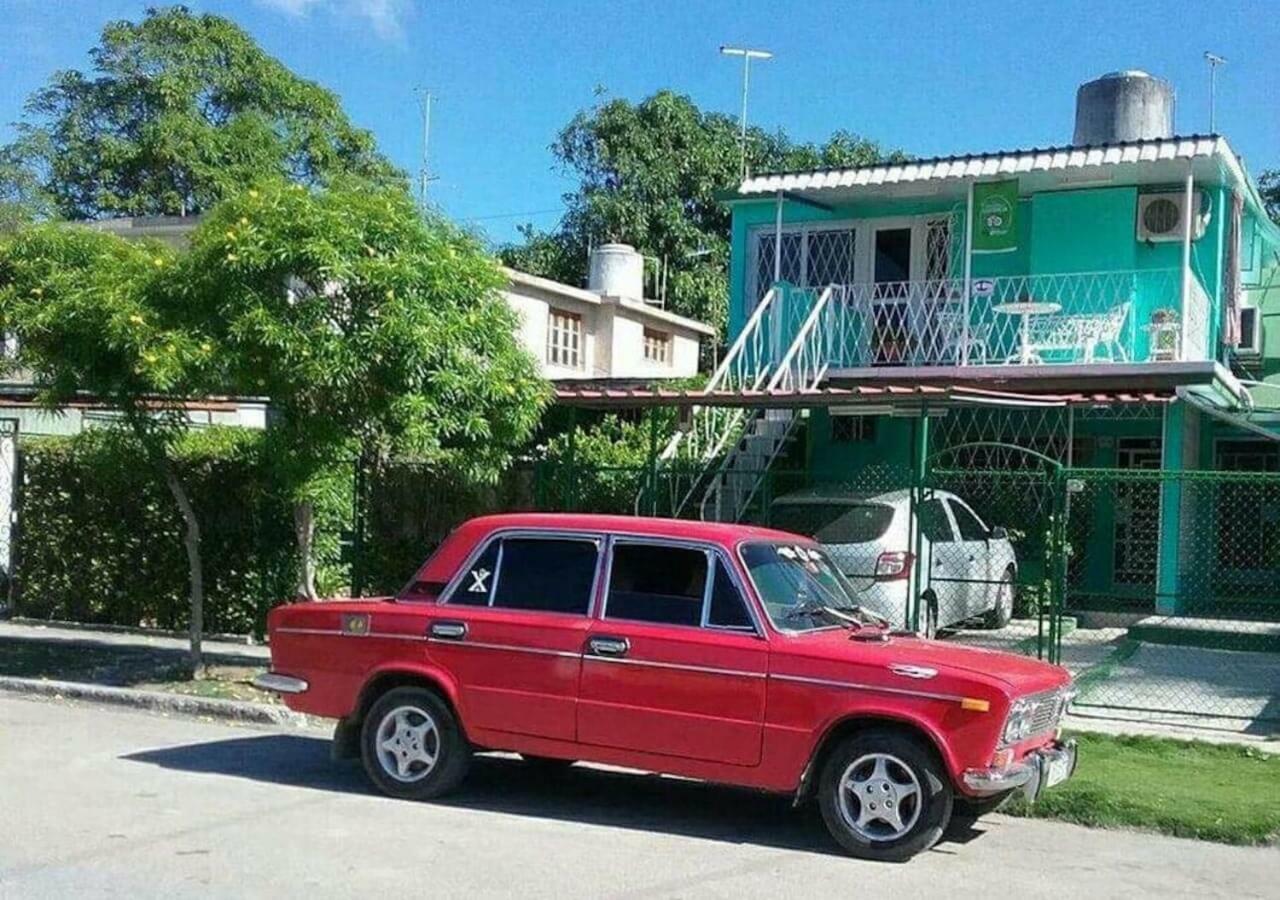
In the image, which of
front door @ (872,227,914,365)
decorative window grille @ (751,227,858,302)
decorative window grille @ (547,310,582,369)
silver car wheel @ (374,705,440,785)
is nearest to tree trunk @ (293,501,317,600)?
silver car wheel @ (374,705,440,785)

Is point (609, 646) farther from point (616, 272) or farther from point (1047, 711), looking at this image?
point (616, 272)

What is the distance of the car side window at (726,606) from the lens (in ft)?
25.6

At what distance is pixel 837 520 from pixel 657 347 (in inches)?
700

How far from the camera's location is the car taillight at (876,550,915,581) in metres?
12.3

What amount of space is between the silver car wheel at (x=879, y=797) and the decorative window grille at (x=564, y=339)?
1938 centimetres

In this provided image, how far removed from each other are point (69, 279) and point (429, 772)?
5824 mm

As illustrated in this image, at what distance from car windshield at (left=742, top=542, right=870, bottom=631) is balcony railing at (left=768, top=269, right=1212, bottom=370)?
9.38 m

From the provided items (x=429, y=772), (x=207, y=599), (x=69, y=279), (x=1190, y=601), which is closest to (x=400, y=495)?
(x=207, y=599)

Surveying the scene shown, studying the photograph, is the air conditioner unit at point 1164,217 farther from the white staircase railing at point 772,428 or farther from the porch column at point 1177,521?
the white staircase railing at point 772,428

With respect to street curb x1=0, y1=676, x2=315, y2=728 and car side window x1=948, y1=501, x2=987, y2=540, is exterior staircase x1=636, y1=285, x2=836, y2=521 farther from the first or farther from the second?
street curb x1=0, y1=676, x2=315, y2=728

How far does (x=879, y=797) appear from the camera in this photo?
24.2ft

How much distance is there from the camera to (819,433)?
65.9 ft

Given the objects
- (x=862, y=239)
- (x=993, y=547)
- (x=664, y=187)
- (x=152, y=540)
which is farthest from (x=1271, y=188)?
(x=152, y=540)

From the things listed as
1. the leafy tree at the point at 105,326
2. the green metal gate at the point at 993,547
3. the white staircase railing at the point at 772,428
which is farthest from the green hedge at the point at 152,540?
the green metal gate at the point at 993,547
